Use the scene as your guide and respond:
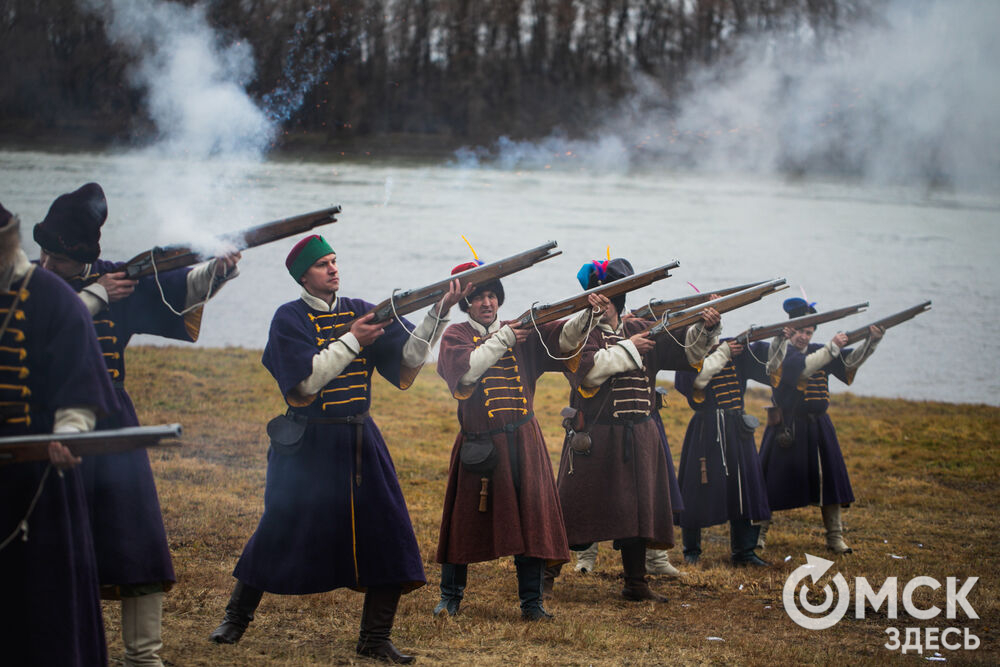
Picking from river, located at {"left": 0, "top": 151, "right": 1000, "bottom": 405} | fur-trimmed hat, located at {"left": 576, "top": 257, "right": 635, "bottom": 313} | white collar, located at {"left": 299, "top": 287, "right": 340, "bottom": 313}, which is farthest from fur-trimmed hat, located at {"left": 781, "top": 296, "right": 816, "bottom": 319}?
river, located at {"left": 0, "top": 151, "right": 1000, "bottom": 405}

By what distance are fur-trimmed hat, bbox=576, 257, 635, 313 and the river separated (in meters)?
10.6

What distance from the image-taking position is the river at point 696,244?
1972 centimetres

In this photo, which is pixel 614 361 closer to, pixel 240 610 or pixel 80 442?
pixel 240 610

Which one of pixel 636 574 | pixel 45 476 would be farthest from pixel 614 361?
pixel 45 476

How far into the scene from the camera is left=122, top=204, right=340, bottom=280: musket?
Answer: 186 inches

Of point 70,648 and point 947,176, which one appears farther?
point 947,176

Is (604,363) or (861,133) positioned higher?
(861,133)

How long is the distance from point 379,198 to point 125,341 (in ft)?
55.0

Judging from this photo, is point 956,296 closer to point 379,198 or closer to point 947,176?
point 947,176

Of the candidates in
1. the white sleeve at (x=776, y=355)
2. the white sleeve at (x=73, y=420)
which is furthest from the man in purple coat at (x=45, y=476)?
the white sleeve at (x=776, y=355)

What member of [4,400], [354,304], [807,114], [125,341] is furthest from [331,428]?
[807,114]

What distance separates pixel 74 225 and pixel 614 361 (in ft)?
11.4

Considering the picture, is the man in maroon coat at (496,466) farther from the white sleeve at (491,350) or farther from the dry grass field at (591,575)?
the dry grass field at (591,575)

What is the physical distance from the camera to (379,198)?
21141 millimetres
